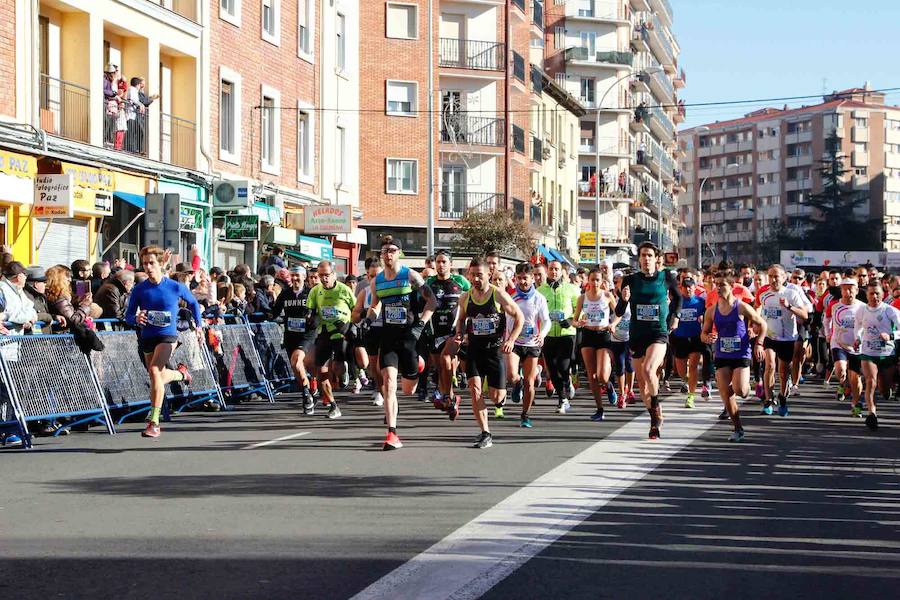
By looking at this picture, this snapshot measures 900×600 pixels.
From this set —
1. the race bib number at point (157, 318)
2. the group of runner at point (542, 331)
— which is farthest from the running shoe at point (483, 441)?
the race bib number at point (157, 318)

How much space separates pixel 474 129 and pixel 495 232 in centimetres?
937

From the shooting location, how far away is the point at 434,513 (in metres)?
8.77

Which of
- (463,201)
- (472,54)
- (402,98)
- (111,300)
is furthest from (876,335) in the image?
(472,54)

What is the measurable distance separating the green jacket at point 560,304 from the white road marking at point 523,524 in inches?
167

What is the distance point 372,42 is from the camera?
49.7 m

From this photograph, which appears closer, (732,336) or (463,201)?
(732,336)

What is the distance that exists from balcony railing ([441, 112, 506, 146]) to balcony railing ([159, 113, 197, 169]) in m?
24.8

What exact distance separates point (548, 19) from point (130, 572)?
276 feet

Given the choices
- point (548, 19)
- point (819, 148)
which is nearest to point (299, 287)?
point (548, 19)

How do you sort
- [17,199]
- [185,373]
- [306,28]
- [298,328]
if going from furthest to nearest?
[306,28] < [17,199] < [298,328] < [185,373]

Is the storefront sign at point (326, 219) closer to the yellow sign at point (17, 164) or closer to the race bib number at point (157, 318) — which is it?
the yellow sign at point (17, 164)

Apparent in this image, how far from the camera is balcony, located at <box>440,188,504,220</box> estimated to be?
52.6m

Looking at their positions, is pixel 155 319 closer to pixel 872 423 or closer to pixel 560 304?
pixel 560 304

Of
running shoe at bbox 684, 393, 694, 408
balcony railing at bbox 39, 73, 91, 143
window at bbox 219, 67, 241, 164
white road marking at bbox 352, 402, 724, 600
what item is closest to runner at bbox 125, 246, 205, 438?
white road marking at bbox 352, 402, 724, 600
